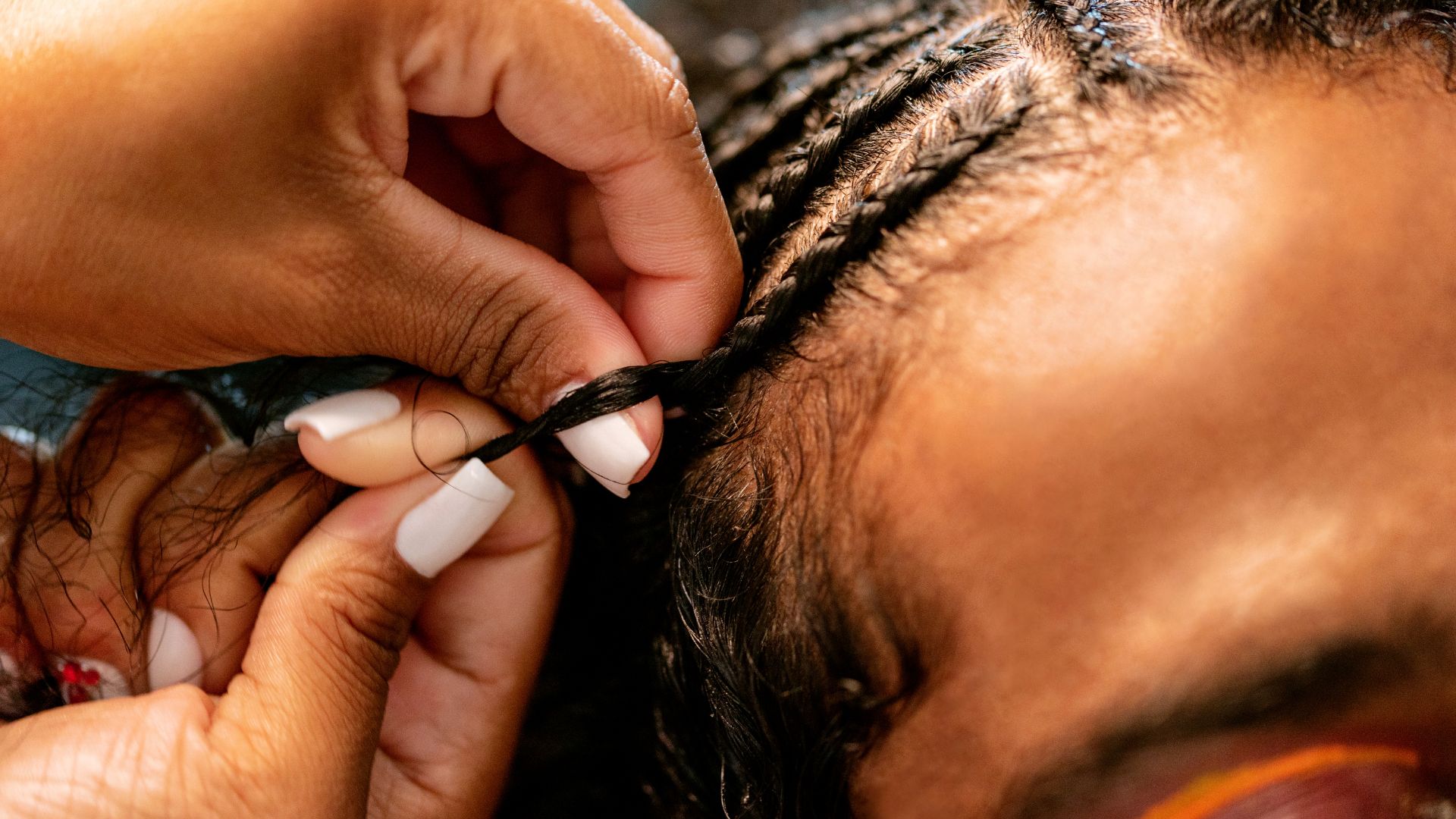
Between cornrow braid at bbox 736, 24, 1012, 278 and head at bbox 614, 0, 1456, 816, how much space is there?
0.05 meters

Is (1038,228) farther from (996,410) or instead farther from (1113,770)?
(1113,770)

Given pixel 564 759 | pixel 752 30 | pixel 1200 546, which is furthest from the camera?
pixel 752 30

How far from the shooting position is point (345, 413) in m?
0.61

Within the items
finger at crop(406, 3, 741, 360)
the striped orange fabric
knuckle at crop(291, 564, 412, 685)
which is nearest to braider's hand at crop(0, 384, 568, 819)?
knuckle at crop(291, 564, 412, 685)

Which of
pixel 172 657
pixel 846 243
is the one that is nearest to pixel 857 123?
pixel 846 243

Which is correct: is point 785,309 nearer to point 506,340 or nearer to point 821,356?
point 821,356

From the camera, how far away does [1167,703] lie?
49 cm

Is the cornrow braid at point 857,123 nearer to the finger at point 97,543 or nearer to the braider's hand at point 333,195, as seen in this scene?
the braider's hand at point 333,195

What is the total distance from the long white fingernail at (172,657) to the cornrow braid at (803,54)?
0.67 meters

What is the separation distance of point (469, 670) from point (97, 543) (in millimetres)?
294

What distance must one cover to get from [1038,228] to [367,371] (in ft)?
1.64

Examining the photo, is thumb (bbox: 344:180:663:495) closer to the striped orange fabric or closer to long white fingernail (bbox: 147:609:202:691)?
long white fingernail (bbox: 147:609:202:691)

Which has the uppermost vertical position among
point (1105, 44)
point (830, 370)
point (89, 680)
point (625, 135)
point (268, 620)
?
point (1105, 44)

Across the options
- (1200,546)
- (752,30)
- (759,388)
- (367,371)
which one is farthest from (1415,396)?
(752,30)
